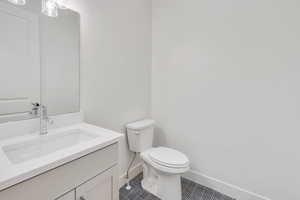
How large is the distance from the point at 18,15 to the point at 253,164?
225cm

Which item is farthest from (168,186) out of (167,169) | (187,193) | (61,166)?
(61,166)

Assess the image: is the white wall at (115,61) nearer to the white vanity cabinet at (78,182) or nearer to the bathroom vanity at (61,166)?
the bathroom vanity at (61,166)

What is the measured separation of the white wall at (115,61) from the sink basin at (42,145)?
0.84 ft

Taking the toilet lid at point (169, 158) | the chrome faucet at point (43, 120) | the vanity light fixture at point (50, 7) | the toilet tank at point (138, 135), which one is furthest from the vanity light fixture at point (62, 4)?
the toilet lid at point (169, 158)

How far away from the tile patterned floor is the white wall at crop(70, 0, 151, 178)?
25 cm

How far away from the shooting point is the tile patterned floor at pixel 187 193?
5.32 feet

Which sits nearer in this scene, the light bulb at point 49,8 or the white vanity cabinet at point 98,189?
the white vanity cabinet at point 98,189

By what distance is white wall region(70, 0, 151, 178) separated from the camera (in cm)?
135

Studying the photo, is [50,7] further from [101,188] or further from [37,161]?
[101,188]

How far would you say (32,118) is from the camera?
1056 mm

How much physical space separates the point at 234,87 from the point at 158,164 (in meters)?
1.07

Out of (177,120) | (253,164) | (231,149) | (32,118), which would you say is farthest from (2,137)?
(253,164)

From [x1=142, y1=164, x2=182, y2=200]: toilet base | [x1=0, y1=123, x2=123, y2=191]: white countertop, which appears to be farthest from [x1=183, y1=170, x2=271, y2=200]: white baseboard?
[x1=0, y1=123, x2=123, y2=191]: white countertop

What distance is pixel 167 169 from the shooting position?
1415mm
